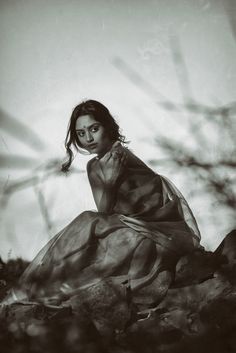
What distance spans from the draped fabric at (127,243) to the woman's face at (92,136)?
0.20 metres

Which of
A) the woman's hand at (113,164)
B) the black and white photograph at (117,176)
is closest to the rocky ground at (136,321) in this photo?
the black and white photograph at (117,176)

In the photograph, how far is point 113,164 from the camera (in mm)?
4434

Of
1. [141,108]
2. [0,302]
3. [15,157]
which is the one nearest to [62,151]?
[15,157]

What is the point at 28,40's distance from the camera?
183 inches

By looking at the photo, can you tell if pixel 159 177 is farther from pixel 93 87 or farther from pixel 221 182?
pixel 93 87

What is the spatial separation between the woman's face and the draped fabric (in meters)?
0.20

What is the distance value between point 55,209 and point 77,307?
94 cm

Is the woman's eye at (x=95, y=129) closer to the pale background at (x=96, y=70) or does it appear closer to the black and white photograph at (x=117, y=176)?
the black and white photograph at (x=117, y=176)

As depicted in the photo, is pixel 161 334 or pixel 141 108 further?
pixel 141 108

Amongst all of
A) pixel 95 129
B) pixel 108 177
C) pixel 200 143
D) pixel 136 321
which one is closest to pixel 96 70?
pixel 95 129

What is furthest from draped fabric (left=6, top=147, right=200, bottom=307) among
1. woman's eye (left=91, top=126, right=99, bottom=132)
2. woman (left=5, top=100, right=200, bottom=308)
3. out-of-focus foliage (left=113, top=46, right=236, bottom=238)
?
woman's eye (left=91, top=126, right=99, bottom=132)

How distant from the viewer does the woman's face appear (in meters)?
4.46

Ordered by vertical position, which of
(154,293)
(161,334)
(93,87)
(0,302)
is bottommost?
(161,334)

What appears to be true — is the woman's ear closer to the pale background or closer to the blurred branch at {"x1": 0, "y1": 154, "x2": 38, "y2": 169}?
the pale background
